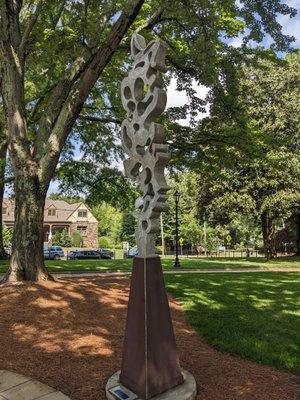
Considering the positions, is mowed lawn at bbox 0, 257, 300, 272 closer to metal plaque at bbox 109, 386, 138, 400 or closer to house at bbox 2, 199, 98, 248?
metal plaque at bbox 109, 386, 138, 400

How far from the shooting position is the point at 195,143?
54.4 feet

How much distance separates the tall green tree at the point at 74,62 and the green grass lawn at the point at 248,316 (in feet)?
14.3

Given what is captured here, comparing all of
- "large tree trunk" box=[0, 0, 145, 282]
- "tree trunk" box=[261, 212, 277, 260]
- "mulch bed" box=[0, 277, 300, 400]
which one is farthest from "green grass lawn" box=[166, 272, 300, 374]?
"tree trunk" box=[261, 212, 277, 260]

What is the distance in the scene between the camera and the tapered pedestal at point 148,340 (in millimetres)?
5000

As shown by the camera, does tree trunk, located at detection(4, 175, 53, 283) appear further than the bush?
No

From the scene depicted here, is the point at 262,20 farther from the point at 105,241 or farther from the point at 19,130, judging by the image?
the point at 105,241

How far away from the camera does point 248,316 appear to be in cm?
905

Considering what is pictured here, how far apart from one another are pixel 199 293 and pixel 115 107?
429 inches

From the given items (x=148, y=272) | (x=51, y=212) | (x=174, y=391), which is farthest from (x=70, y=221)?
(x=174, y=391)

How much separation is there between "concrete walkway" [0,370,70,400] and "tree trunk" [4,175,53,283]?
16.5ft

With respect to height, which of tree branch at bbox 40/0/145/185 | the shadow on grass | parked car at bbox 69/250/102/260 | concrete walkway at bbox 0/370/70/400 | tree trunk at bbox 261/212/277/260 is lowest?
concrete walkway at bbox 0/370/70/400

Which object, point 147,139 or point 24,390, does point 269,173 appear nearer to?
point 147,139

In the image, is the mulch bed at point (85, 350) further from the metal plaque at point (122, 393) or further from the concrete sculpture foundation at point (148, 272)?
the concrete sculpture foundation at point (148, 272)

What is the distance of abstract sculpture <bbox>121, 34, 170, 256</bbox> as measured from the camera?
5535 millimetres
